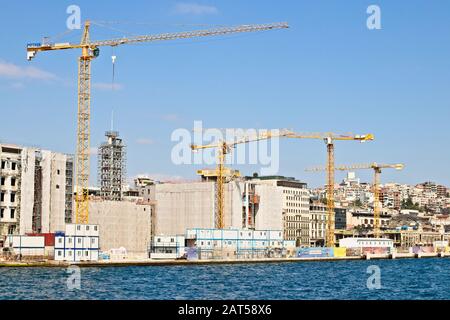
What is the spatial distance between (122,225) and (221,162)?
34159mm

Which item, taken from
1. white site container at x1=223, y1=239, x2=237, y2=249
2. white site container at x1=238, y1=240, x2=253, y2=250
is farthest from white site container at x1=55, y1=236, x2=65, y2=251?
white site container at x1=238, y1=240, x2=253, y2=250

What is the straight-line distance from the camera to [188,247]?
128 m

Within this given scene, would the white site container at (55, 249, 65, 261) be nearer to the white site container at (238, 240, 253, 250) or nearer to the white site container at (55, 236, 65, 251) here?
the white site container at (55, 236, 65, 251)

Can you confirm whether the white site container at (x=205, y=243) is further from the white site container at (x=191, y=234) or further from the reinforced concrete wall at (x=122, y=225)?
the reinforced concrete wall at (x=122, y=225)

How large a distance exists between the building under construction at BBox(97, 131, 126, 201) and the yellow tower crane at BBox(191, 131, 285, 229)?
17.4 metres

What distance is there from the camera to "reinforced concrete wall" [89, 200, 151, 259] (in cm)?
12862

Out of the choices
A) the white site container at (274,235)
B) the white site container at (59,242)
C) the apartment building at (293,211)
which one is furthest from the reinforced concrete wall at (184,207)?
the white site container at (59,242)

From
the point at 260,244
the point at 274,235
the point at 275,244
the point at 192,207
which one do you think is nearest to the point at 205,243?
the point at 260,244

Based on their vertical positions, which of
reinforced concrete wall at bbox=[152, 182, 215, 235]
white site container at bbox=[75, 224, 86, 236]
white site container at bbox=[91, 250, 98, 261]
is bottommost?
white site container at bbox=[91, 250, 98, 261]

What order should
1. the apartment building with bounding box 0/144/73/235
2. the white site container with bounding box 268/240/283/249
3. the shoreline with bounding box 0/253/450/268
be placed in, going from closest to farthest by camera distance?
the shoreline with bounding box 0/253/450/268
the apartment building with bounding box 0/144/73/235
the white site container with bounding box 268/240/283/249

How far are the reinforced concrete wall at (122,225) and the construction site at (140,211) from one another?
17 cm

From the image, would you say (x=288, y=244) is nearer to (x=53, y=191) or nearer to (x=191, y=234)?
(x=191, y=234)

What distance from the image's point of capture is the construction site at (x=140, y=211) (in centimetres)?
10688
